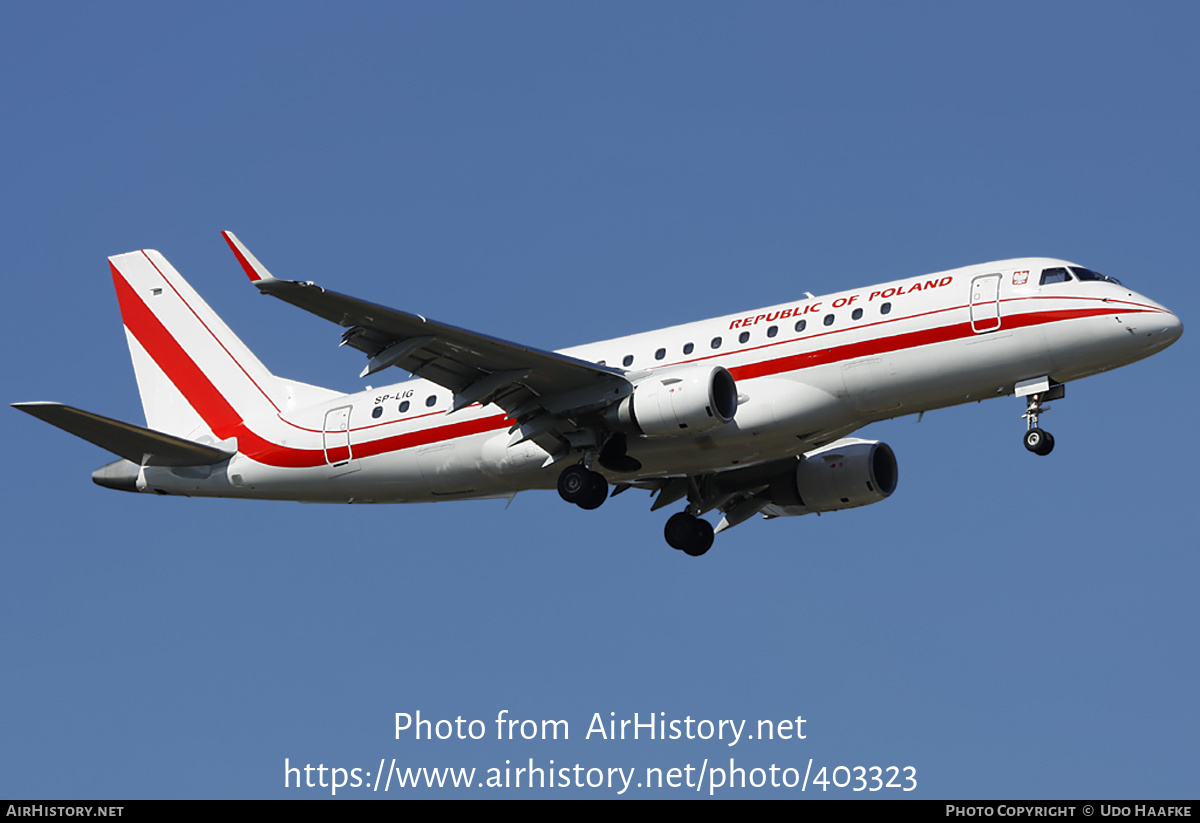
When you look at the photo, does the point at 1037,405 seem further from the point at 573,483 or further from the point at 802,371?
the point at 573,483

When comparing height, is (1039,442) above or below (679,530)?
below

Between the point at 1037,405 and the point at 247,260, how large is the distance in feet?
51.6

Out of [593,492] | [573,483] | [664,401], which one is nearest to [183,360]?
[573,483]

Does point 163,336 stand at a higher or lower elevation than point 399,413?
higher

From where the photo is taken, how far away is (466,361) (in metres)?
32.9

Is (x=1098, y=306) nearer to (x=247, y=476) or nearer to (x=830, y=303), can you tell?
(x=830, y=303)

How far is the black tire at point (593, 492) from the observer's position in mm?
34000

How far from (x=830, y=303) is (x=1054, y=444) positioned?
534 cm

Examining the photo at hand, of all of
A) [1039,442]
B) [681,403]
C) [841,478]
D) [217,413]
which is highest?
[217,413]

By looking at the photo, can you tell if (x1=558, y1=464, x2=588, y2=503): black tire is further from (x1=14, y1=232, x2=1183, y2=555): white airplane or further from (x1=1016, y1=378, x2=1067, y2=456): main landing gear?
(x1=1016, y1=378, x2=1067, y2=456): main landing gear

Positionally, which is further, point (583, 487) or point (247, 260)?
point (583, 487)

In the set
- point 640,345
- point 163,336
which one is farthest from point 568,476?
point 163,336

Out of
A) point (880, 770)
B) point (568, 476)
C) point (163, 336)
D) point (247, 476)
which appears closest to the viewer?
point (880, 770)

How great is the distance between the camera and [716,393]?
105 feet
